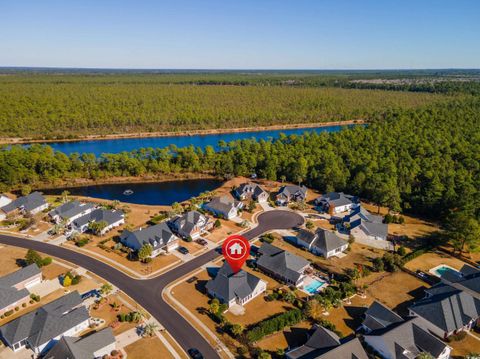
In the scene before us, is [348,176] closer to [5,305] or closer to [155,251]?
[155,251]

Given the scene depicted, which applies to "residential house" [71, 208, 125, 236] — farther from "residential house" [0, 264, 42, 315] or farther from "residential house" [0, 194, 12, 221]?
"residential house" [0, 194, 12, 221]

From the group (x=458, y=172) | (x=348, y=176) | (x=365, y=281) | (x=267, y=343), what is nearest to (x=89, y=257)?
(x=267, y=343)

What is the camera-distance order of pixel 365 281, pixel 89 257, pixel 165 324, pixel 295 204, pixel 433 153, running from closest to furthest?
pixel 165 324 → pixel 365 281 → pixel 89 257 → pixel 295 204 → pixel 433 153

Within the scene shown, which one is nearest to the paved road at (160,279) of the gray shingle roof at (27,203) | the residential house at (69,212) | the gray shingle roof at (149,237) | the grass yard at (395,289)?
the gray shingle roof at (149,237)

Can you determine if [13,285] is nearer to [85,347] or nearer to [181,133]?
[85,347]

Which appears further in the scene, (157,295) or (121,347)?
(157,295)

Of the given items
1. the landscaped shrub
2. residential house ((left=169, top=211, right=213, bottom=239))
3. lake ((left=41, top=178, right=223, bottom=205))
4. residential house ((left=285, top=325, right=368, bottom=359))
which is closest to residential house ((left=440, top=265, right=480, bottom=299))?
the landscaped shrub

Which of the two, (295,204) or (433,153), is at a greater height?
(433,153)

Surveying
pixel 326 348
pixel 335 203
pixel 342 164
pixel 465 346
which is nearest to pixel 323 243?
pixel 335 203
